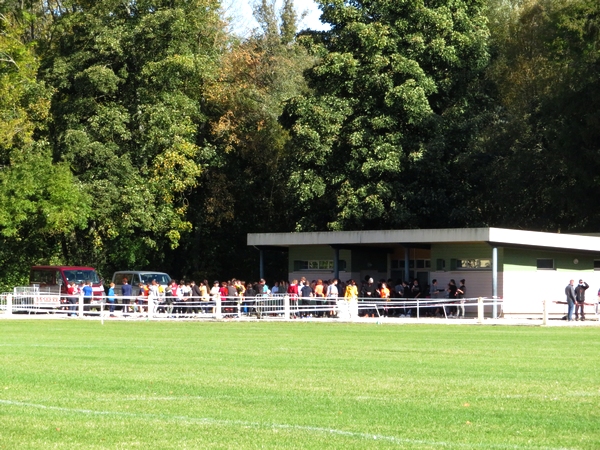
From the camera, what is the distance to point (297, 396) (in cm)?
1270

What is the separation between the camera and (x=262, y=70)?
216 feet

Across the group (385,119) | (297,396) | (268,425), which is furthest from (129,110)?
(268,425)

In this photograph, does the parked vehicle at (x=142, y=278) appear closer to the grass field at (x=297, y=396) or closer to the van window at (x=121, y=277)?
the van window at (x=121, y=277)

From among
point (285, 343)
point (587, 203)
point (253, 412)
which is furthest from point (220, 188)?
point (253, 412)

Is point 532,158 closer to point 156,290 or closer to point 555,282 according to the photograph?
point 555,282

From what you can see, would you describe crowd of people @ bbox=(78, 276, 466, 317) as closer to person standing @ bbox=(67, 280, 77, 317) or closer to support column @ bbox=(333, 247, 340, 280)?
person standing @ bbox=(67, 280, 77, 317)

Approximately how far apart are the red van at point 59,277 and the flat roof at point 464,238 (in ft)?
34.1

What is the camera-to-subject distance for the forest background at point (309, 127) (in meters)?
54.5

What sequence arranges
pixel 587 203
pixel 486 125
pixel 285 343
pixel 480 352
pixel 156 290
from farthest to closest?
pixel 486 125
pixel 587 203
pixel 156 290
pixel 285 343
pixel 480 352

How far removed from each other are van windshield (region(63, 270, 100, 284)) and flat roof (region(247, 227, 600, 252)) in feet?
33.6

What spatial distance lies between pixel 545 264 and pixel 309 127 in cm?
1506

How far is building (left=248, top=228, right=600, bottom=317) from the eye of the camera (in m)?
44.8

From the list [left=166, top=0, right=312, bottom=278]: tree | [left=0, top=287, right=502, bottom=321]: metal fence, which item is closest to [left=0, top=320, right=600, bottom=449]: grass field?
[left=0, top=287, right=502, bottom=321]: metal fence

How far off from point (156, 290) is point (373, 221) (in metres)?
14.5
